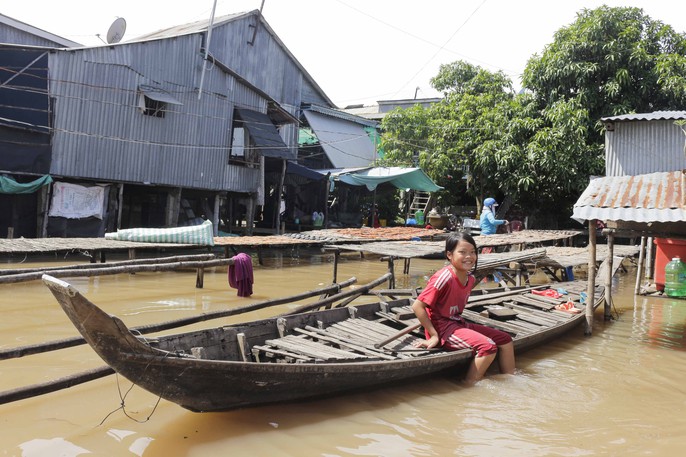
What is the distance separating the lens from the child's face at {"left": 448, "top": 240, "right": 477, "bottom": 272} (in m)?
5.34

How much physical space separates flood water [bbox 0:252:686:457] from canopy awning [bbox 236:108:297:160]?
465 inches

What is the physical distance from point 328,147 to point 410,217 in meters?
4.84

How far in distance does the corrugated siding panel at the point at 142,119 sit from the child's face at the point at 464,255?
1210 centimetres

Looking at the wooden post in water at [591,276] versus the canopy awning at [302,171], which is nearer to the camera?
the wooden post in water at [591,276]

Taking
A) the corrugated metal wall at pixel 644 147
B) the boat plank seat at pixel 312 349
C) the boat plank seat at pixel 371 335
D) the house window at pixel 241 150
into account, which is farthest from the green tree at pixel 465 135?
the boat plank seat at pixel 312 349

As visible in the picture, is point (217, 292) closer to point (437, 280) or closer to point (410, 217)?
point (437, 280)

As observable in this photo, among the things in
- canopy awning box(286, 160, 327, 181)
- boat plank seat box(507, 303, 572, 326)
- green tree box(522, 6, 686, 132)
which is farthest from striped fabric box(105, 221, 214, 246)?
green tree box(522, 6, 686, 132)

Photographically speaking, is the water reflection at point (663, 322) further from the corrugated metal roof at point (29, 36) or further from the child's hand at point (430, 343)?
the corrugated metal roof at point (29, 36)

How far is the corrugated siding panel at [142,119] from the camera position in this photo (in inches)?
560

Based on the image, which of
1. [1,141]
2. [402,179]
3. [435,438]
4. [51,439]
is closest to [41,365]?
[51,439]

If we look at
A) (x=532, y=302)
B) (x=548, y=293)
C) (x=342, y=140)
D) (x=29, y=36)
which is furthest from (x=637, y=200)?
(x=342, y=140)

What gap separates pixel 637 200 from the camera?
22.5 ft

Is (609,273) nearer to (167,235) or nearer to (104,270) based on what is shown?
(104,270)

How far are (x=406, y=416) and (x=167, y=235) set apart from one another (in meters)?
9.42
